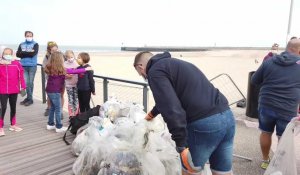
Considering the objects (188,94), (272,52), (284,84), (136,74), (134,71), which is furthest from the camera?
(134,71)

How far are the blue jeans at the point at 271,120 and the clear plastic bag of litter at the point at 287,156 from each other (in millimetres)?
461

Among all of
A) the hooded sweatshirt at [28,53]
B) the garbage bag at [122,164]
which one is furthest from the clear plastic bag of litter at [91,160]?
the hooded sweatshirt at [28,53]

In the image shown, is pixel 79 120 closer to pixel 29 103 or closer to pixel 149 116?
pixel 149 116

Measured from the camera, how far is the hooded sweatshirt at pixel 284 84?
3.16 meters

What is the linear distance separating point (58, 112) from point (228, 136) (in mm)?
3139

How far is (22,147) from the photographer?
4016 mm

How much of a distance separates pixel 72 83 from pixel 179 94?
3.37 m

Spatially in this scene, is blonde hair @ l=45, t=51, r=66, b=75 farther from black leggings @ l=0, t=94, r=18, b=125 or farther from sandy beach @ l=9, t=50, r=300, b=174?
sandy beach @ l=9, t=50, r=300, b=174

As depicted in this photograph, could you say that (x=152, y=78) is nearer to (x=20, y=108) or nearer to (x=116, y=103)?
(x=116, y=103)

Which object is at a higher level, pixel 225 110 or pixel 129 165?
pixel 225 110

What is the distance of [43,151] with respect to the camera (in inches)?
152

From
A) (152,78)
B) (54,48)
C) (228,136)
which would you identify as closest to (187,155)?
(228,136)

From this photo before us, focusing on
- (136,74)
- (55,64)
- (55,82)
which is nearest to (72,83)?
(55,82)

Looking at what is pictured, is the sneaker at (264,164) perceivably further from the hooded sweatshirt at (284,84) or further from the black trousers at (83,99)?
the black trousers at (83,99)
